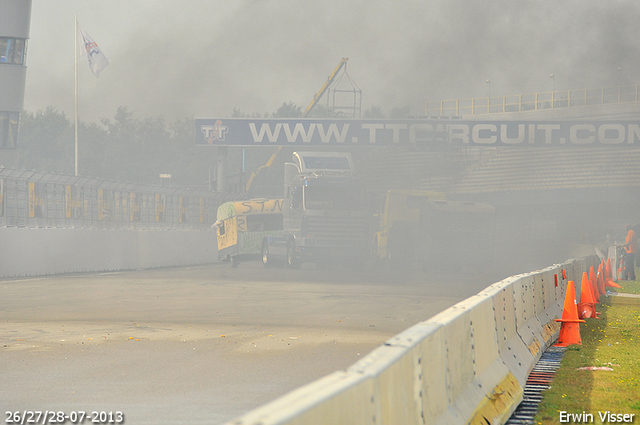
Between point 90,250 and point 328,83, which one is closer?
point 90,250

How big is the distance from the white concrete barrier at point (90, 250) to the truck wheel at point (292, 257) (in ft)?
16.9

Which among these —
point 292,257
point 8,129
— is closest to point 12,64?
point 8,129

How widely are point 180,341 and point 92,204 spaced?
19.6 m

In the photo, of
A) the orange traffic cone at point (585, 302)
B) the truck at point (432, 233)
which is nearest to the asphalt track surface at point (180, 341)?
the orange traffic cone at point (585, 302)

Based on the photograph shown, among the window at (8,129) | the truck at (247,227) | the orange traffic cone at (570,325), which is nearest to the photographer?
the orange traffic cone at (570,325)

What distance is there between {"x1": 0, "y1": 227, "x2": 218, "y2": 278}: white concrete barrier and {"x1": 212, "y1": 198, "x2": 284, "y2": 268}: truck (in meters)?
1.49

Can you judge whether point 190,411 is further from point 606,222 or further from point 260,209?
point 606,222

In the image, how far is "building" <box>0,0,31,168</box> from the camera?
36.2 meters

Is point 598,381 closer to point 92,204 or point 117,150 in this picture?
point 92,204

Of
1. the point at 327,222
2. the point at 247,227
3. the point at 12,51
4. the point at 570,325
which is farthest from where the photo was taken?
the point at 247,227

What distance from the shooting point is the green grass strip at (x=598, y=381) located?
21.6 feet

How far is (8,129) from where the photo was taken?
36906 mm

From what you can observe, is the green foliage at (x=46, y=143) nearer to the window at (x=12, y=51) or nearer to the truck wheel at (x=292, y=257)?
the window at (x=12, y=51)

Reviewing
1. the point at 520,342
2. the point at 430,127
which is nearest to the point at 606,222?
the point at 430,127
